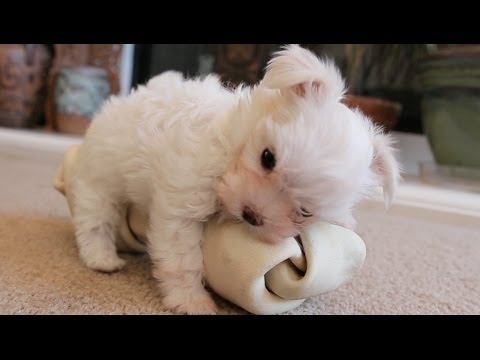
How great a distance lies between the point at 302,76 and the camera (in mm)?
901

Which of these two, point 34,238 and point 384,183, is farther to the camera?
point 34,238

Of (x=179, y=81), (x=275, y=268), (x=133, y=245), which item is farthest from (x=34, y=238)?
(x=275, y=268)

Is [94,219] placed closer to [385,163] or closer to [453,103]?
[385,163]

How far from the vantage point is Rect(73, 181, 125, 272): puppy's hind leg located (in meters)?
1.15

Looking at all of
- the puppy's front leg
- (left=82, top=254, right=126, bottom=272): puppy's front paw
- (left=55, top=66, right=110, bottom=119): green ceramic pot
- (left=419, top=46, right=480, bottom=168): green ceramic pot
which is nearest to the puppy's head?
the puppy's front leg

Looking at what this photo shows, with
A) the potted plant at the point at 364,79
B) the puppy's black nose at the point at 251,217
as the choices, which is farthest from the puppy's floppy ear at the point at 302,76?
the potted plant at the point at 364,79

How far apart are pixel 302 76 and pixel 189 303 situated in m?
0.46

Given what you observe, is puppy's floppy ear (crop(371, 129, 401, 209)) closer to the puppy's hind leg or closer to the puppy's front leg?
the puppy's front leg

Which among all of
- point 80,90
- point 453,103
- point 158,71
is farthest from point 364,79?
point 80,90

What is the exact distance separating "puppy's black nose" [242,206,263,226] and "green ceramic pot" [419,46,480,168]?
1.87 metres
